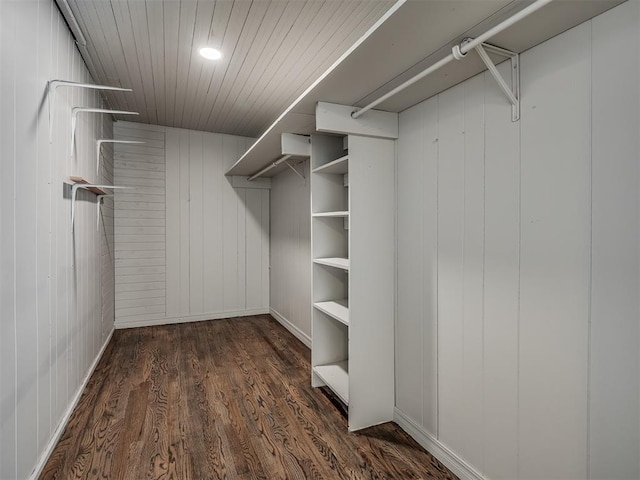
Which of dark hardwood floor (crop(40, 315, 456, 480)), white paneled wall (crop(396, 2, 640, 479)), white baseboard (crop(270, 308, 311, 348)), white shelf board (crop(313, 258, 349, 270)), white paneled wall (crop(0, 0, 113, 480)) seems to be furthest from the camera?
white baseboard (crop(270, 308, 311, 348))

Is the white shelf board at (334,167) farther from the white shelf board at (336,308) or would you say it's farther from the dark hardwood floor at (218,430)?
the dark hardwood floor at (218,430)

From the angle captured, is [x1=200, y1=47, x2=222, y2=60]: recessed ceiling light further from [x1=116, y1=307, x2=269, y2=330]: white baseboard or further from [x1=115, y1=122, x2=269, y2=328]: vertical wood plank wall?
[x1=116, y1=307, x2=269, y2=330]: white baseboard

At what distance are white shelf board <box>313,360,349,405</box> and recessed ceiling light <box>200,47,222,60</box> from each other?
8.38 ft

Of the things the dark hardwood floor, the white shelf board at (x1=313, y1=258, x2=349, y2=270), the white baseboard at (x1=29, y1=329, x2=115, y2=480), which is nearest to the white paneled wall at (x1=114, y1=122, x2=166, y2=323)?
the dark hardwood floor

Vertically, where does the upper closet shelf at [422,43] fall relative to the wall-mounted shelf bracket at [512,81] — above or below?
above

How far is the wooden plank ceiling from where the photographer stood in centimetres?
196

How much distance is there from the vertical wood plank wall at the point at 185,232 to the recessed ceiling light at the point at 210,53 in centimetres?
228

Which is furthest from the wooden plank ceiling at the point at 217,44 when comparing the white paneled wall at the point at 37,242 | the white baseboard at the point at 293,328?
the white baseboard at the point at 293,328

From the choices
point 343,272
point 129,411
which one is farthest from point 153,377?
point 343,272

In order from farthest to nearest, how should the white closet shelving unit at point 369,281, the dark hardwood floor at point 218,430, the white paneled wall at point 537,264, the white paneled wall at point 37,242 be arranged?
the white closet shelving unit at point 369,281, the dark hardwood floor at point 218,430, the white paneled wall at point 37,242, the white paneled wall at point 537,264

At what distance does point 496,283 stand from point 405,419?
1162 mm

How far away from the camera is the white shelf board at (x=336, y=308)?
2.32 m

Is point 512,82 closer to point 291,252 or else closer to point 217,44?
point 217,44

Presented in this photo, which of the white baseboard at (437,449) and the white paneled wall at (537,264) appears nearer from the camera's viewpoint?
the white paneled wall at (537,264)
